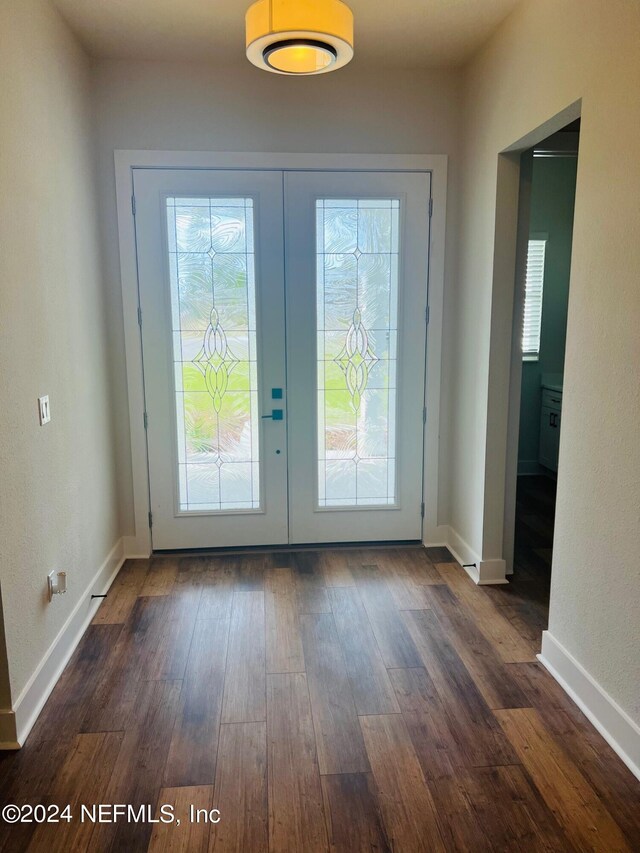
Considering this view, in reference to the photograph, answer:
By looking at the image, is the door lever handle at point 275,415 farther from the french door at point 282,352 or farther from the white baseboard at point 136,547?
the white baseboard at point 136,547

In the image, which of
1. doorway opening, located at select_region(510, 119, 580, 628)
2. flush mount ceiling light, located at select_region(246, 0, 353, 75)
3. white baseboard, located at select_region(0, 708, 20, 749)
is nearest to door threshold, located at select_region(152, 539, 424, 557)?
doorway opening, located at select_region(510, 119, 580, 628)

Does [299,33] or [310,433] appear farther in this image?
[310,433]

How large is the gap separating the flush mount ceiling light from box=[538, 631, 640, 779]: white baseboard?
8.26ft

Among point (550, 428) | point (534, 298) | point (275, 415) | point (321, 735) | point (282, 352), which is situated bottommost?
point (321, 735)

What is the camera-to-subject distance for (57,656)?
8.55 feet

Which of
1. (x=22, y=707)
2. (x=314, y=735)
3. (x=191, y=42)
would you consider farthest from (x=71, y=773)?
(x=191, y=42)

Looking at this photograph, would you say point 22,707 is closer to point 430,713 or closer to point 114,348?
point 430,713

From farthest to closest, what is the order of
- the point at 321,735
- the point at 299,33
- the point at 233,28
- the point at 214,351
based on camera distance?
the point at 214,351 → the point at 233,28 → the point at 321,735 → the point at 299,33

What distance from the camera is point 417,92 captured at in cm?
357

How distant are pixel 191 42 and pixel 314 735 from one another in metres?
3.33

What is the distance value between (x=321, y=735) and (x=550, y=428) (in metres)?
4.00

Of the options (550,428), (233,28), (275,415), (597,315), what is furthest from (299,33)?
(550,428)

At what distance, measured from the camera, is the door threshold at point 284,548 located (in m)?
3.91

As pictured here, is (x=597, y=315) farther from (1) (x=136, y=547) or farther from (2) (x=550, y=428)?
(2) (x=550, y=428)
